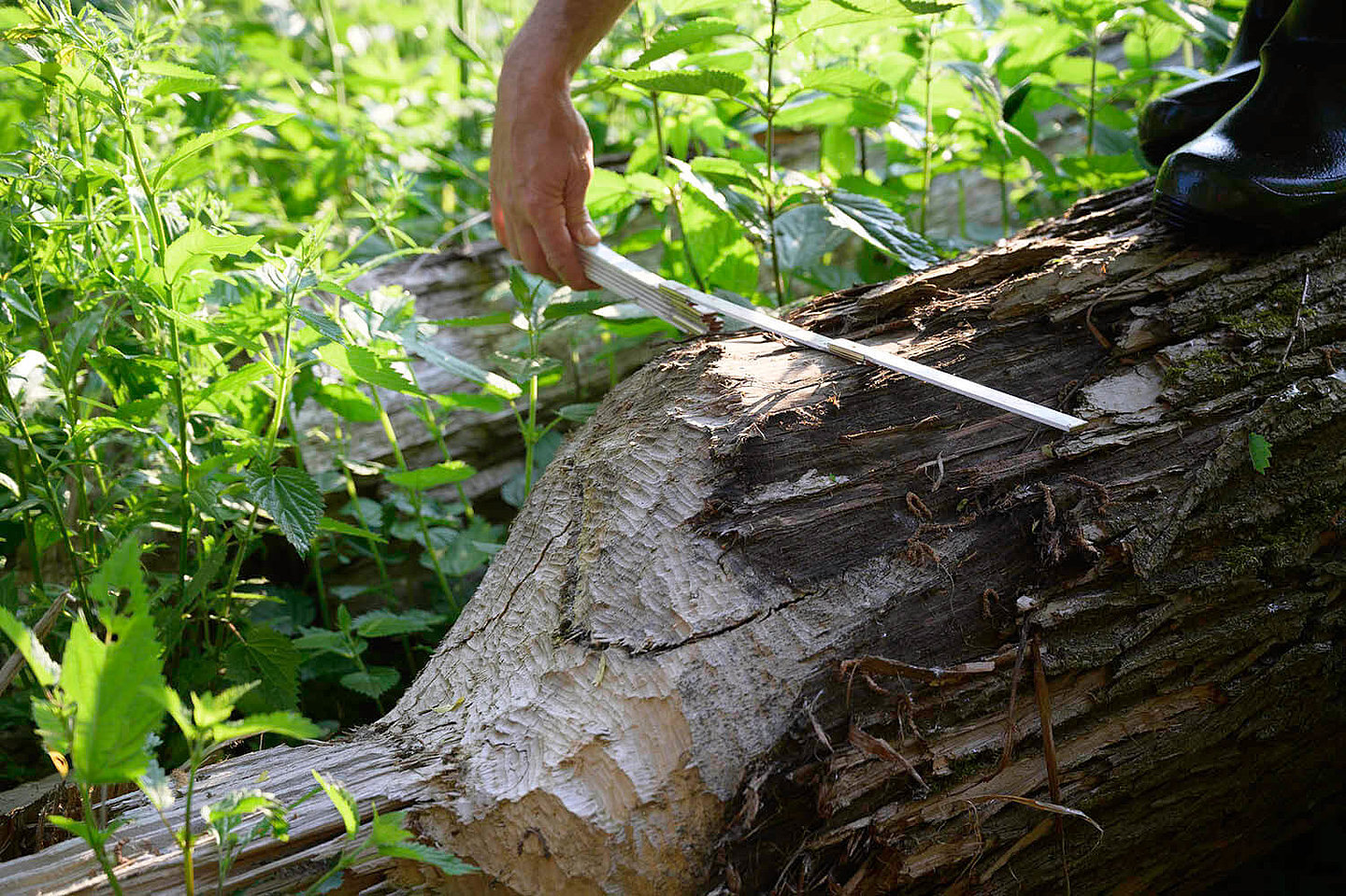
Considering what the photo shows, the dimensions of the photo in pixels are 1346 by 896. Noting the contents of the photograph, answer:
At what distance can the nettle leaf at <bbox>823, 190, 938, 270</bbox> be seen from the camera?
1.79 meters

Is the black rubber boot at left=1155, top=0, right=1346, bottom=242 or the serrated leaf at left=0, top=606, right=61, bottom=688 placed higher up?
the black rubber boot at left=1155, top=0, right=1346, bottom=242

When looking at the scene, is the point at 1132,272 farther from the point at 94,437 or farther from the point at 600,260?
the point at 94,437

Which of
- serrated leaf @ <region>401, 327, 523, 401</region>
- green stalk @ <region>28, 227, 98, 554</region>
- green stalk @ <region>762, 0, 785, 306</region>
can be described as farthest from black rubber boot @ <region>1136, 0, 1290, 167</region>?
green stalk @ <region>28, 227, 98, 554</region>

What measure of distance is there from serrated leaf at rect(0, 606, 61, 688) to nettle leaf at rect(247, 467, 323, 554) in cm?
53

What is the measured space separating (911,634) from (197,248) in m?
1.03

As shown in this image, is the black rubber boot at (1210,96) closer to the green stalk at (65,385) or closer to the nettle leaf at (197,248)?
the nettle leaf at (197,248)

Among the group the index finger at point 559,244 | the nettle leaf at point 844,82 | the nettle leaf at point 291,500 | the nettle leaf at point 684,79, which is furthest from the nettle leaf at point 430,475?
the nettle leaf at point 844,82

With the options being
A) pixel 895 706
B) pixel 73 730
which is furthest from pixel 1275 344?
pixel 73 730

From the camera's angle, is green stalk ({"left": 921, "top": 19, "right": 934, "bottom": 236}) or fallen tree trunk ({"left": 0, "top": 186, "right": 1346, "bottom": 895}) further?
green stalk ({"left": 921, "top": 19, "right": 934, "bottom": 236})

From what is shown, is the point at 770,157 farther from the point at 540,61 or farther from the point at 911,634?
the point at 911,634

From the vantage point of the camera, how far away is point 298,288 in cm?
139

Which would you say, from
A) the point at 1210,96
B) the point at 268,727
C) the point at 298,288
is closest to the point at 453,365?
the point at 298,288

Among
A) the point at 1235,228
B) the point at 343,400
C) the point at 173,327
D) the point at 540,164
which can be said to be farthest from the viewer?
the point at 343,400

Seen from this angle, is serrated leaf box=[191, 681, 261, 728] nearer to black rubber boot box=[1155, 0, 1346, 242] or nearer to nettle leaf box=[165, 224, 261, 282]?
nettle leaf box=[165, 224, 261, 282]
